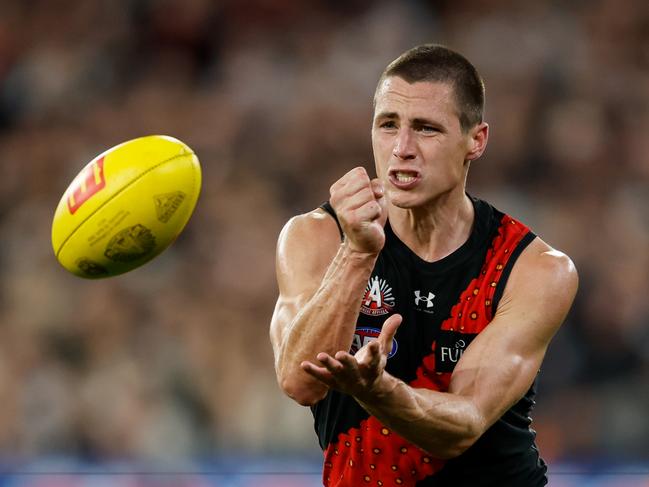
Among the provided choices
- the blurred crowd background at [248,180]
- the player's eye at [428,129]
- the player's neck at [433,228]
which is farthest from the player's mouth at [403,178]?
the blurred crowd background at [248,180]

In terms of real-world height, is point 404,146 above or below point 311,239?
above

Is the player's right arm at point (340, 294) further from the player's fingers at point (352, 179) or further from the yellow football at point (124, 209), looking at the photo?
the yellow football at point (124, 209)

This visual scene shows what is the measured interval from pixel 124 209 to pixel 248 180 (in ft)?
12.8

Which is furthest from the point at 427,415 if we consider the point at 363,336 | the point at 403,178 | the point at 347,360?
the point at 403,178

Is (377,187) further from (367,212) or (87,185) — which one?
(87,185)

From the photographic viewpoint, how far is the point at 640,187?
697 centimetres

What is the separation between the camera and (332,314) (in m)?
2.91

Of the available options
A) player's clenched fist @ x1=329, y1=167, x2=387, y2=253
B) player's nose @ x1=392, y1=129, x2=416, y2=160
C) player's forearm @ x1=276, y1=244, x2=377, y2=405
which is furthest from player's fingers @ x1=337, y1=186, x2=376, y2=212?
player's nose @ x1=392, y1=129, x2=416, y2=160

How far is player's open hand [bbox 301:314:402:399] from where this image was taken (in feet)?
8.41

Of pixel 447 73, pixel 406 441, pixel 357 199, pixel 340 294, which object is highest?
pixel 447 73

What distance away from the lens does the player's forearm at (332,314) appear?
2.91 metres

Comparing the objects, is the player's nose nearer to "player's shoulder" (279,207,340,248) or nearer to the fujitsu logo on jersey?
"player's shoulder" (279,207,340,248)

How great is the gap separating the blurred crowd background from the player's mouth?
3301 mm

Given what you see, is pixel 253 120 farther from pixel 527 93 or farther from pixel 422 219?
pixel 422 219
